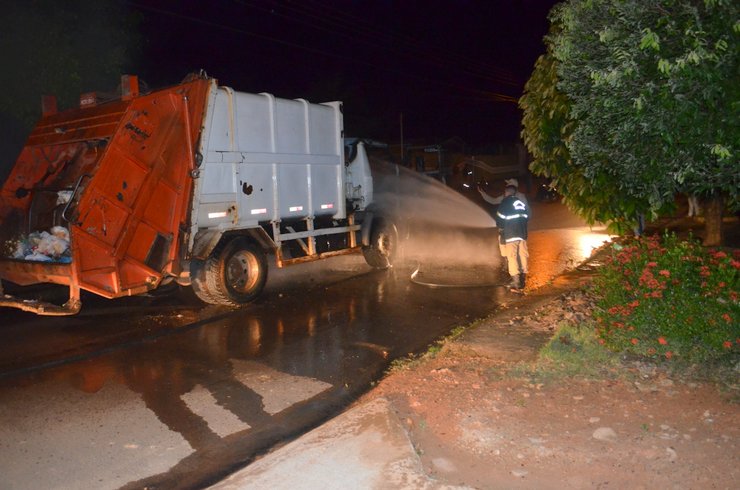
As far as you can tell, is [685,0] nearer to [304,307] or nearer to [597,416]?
[597,416]

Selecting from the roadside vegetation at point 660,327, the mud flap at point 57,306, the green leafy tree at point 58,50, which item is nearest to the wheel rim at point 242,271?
the mud flap at point 57,306

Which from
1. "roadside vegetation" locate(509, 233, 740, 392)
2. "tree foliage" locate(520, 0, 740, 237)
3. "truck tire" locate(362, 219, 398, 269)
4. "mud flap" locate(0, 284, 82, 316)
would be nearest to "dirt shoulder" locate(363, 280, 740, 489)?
"roadside vegetation" locate(509, 233, 740, 392)

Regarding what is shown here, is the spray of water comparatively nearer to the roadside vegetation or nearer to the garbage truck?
the garbage truck

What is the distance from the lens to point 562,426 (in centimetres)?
427

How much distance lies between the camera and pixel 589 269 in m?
10.8

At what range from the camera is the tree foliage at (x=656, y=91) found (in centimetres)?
365

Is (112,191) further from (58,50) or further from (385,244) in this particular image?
(58,50)

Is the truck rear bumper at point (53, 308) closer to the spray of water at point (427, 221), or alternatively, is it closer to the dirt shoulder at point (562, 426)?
the dirt shoulder at point (562, 426)

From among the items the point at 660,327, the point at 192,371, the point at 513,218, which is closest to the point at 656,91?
the point at 660,327

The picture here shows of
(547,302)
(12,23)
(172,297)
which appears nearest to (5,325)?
(172,297)

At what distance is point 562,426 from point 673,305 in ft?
6.78

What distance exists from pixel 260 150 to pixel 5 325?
4002 millimetres

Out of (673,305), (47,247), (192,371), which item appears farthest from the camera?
(47,247)

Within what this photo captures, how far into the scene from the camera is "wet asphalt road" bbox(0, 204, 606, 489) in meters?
4.36
